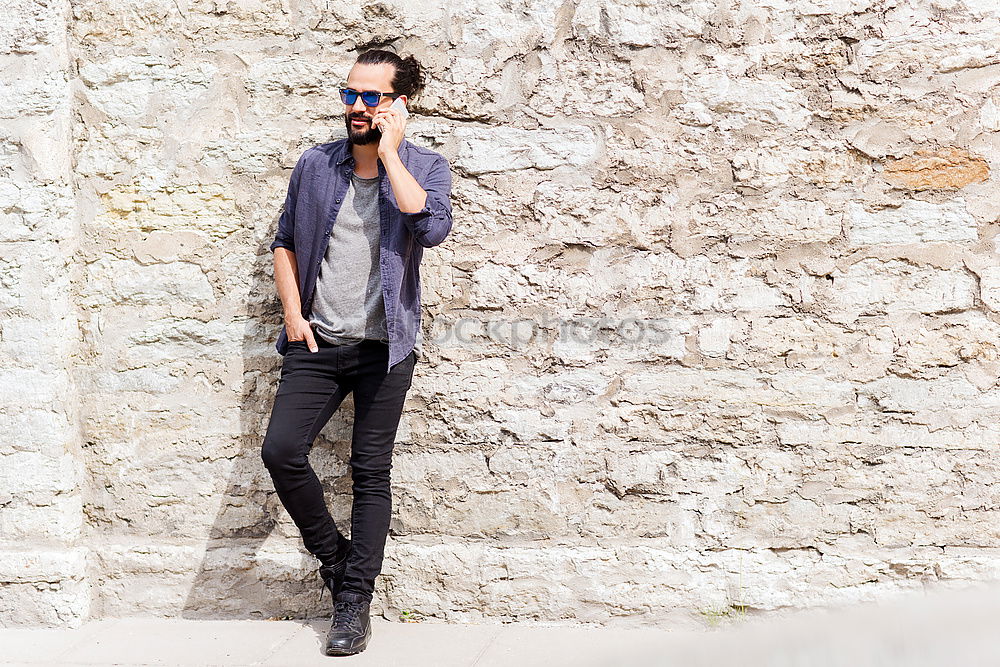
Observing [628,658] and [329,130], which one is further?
[329,130]

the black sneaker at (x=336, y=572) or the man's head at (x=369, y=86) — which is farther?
the black sneaker at (x=336, y=572)

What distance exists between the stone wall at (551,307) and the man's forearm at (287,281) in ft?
0.93

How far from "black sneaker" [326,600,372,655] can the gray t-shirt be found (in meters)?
0.90

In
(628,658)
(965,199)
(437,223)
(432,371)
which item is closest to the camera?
(628,658)

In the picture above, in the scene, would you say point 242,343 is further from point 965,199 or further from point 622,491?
point 965,199

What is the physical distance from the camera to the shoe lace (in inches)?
123

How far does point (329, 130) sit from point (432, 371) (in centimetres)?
97

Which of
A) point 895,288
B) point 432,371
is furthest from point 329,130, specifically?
point 895,288

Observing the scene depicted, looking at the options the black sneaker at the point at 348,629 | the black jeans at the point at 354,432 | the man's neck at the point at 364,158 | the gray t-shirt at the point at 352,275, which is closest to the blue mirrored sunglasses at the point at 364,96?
the man's neck at the point at 364,158

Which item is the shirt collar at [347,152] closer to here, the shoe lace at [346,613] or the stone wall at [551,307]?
the stone wall at [551,307]

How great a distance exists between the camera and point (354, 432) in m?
3.24

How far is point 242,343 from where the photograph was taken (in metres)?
3.50

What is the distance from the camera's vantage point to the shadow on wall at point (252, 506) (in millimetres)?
3488

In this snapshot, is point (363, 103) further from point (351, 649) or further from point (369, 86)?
point (351, 649)
